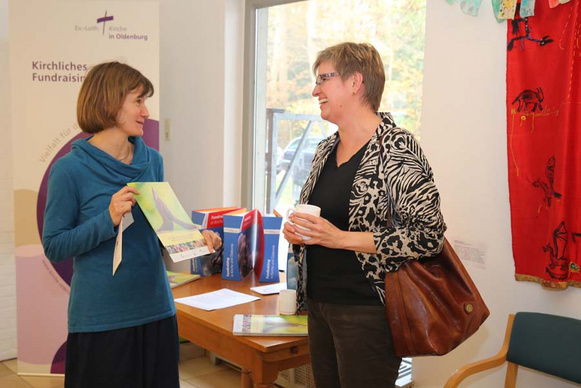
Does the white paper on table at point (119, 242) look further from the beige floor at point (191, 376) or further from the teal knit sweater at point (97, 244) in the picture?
the beige floor at point (191, 376)

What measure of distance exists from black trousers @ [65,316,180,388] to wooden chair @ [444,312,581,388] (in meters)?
1.04

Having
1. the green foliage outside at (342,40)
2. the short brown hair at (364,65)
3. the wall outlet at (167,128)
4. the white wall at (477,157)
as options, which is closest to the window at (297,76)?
the green foliage outside at (342,40)

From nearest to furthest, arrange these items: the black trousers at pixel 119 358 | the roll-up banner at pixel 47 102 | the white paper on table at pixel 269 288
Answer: the black trousers at pixel 119 358 < the white paper on table at pixel 269 288 < the roll-up banner at pixel 47 102

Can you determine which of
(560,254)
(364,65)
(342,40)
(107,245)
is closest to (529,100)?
(560,254)

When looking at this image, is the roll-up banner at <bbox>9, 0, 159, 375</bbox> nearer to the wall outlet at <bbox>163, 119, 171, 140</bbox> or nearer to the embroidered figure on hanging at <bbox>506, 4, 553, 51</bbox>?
the wall outlet at <bbox>163, 119, 171, 140</bbox>

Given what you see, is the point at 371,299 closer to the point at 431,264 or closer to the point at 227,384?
the point at 431,264

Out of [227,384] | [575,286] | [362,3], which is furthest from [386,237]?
[227,384]

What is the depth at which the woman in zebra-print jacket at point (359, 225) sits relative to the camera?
1.56 m

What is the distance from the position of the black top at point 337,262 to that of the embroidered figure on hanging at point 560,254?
897 mm

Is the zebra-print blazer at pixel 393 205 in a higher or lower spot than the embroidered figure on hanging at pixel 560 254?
higher

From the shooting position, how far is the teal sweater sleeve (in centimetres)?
162

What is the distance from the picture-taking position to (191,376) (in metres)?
3.49

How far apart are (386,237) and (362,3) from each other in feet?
6.26

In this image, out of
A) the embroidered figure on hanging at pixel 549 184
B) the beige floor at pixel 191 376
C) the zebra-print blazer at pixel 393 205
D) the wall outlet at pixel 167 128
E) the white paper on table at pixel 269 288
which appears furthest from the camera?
the wall outlet at pixel 167 128
